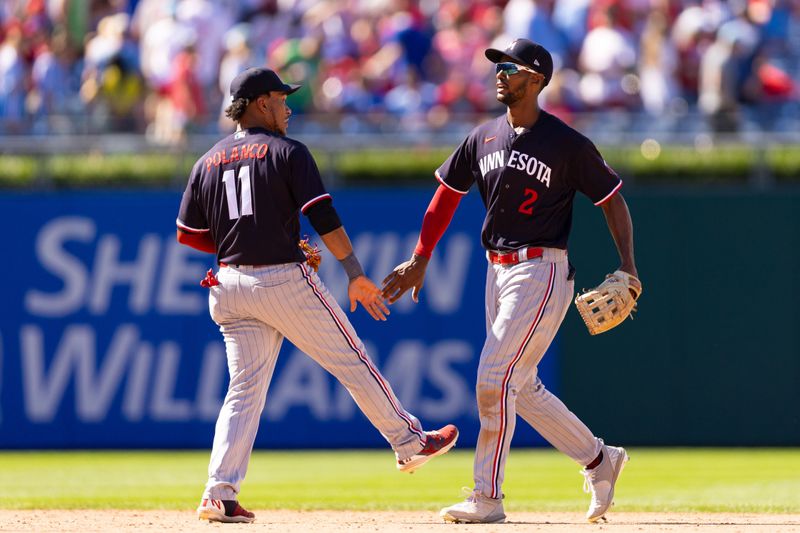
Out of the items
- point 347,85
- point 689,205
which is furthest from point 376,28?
point 689,205

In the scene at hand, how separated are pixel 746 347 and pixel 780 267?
0.71 meters

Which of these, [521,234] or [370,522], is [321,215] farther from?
[370,522]

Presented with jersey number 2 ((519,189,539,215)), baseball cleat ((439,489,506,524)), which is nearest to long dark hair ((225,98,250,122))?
jersey number 2 ((519,189,539,215))

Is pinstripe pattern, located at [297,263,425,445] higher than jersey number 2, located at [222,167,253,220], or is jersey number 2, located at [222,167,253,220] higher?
jersey number 2, located at [222,167,253,220]

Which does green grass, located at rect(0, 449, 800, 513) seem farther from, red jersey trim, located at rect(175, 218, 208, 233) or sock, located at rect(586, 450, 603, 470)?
red jersey trim, located at rect(175, 218, 208, 233)

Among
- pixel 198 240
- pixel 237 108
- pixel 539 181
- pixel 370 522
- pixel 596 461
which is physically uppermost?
pixel 237 108

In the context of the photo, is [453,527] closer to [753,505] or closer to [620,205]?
[620,205]

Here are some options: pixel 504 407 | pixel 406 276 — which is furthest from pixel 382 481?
pixel 504 407

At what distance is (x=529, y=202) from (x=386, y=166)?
18.7 ft

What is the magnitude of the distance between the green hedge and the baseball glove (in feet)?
17.2

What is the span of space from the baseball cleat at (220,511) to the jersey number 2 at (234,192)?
1.32 m

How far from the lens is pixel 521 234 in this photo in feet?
22.4

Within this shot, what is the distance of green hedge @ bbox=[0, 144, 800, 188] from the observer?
12.1m

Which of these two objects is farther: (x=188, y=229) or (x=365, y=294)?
(x=188, y=229)
